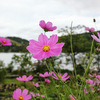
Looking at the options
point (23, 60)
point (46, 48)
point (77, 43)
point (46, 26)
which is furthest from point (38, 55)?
point (77, 43)

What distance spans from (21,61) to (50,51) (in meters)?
5.35

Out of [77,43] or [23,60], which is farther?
[77,43]

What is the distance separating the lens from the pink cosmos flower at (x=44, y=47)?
1.34ft

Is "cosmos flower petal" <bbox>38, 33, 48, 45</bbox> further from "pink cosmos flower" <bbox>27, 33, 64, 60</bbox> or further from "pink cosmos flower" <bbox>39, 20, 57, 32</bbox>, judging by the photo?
"pink cosmos flower" <bbox>39, 20, 57, 32</bbox>

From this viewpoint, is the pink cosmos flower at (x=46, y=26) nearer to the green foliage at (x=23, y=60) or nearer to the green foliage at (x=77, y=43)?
the green foliage at (x=23, y=60)

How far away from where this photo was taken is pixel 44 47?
1.52 ft

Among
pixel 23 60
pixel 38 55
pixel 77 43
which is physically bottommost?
pixel 23 60

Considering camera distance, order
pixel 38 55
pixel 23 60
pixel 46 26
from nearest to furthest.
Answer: pixel 38 55
pixel 46 26
pixel 23 60

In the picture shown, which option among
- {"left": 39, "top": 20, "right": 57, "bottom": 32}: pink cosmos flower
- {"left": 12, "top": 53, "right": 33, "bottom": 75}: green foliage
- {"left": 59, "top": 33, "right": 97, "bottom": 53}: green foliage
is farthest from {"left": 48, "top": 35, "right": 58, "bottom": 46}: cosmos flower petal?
{"left": 59, "top": 33, "right": 97, "bottom": 53}: green foliage

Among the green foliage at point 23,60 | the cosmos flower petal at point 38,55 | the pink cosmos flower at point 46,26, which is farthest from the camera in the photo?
the green foliage at point 23,60

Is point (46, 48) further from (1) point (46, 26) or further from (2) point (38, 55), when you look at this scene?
(1) point (46, 26)

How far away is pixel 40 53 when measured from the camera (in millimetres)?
428

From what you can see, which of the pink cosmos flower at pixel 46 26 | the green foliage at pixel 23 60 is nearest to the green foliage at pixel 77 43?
the green foliage at pixel 23 60

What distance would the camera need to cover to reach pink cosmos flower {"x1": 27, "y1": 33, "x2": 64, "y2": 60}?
41 centimetres
